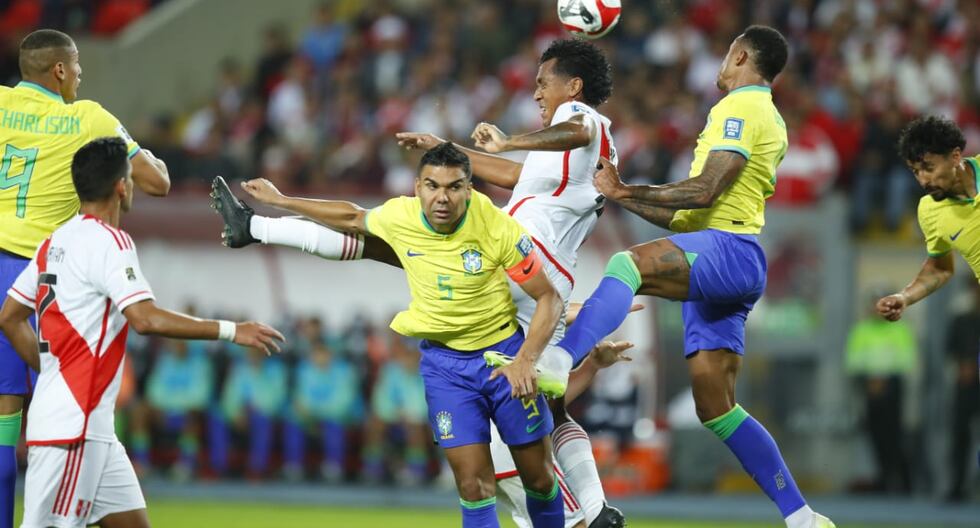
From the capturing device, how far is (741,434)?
8102 mm

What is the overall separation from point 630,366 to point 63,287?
30.6 ft

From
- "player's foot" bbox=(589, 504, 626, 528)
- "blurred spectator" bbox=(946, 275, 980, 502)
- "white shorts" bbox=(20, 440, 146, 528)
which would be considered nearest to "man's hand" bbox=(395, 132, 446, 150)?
"white shorts" bbox=(20, 440, 146, 528)

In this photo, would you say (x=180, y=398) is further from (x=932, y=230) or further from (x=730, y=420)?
(x=932, y=230)

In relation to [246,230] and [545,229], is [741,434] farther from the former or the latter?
[246,230]

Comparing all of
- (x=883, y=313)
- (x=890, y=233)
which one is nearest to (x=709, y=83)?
(x=890, y=233)

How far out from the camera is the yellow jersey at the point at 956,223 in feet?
26.4

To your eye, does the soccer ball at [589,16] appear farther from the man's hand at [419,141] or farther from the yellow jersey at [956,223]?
the yellow jersey at [956,223]

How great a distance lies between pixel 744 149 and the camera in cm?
766

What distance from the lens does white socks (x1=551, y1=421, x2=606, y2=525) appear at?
26.2 feet

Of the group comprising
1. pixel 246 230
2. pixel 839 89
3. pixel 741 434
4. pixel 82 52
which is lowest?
pixel 741 434

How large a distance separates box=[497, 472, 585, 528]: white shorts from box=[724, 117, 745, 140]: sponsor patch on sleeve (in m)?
2.11

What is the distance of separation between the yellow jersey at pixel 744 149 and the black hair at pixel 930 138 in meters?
0.70

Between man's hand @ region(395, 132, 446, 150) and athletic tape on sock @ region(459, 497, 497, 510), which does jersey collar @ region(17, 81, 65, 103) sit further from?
athletic tape on sock @ region(459, 497, 497, 510)

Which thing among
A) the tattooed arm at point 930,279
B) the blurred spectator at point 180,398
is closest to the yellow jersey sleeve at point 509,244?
the tattooed arm at point 930,279
